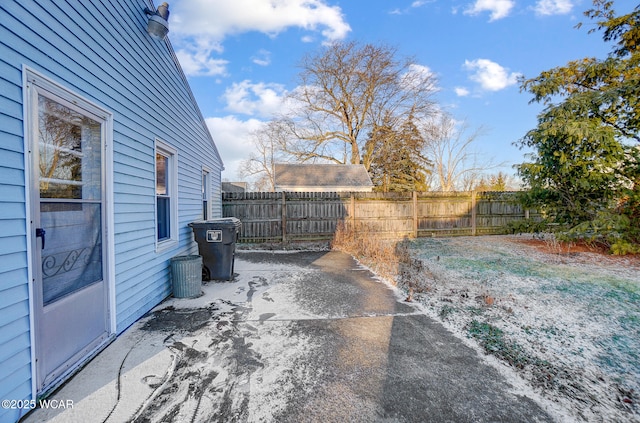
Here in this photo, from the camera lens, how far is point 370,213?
32.7ft

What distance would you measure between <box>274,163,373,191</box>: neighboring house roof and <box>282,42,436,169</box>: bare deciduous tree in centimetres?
313

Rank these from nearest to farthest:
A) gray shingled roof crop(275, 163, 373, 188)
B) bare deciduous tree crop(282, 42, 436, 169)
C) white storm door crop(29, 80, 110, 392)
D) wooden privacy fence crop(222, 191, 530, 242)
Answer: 1. white storm door crop(29, 80, 110, 392)
2. wooden privacy fence crop(222, 191, 530, 242)
3. gray shingled roof crop(275, 163, 373, 188)
4. bare deciduous tree crop(282, 42, 436, 169)

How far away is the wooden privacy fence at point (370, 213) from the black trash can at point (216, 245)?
4.11 meters

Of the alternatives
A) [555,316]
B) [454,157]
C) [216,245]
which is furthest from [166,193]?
[454,157]

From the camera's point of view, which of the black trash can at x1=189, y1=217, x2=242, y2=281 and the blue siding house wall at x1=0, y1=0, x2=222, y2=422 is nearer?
the blue siding house wall at x1=0, y1=0, x2=222, y2=422

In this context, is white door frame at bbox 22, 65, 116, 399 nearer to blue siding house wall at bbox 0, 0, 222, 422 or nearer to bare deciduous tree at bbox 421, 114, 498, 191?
blue siding house wall at bbox 0, 0, 222, 422

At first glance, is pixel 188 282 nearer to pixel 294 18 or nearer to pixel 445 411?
pixel 445 411

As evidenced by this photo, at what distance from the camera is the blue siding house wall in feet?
5.55

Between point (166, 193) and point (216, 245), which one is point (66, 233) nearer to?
point (166, 193)

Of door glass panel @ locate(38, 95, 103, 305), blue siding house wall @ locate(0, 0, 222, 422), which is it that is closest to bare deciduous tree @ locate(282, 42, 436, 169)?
blue siding house wall @ locate(0, 0, 222, 422)

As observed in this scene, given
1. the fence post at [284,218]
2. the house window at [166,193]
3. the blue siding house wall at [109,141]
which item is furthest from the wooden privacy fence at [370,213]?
the house window at [166,193]

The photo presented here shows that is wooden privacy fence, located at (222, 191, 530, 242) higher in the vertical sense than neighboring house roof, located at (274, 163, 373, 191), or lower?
lower

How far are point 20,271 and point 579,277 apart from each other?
7481 millimetres

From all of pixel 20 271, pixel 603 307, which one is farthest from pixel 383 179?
pixel 20 271
